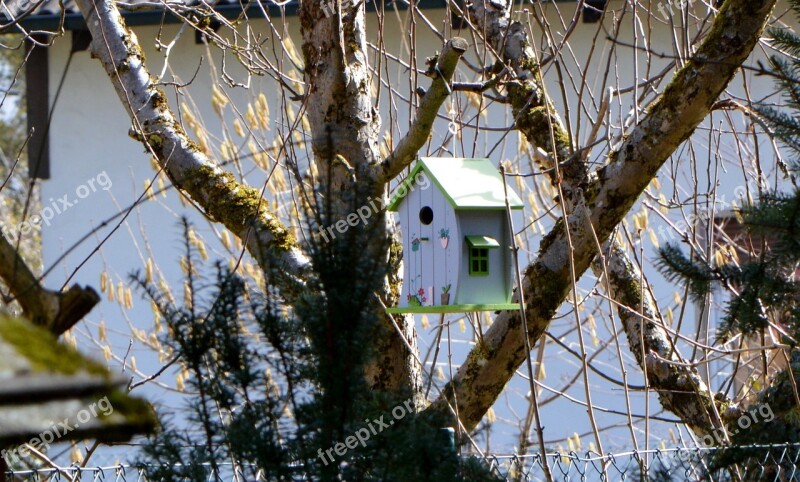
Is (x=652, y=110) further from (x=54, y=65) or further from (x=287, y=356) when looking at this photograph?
(x=54, y=65)

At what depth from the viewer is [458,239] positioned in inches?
103

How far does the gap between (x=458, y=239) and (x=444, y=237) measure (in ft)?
0.23

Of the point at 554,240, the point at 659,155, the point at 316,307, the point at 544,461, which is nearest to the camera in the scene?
the point at 316,307

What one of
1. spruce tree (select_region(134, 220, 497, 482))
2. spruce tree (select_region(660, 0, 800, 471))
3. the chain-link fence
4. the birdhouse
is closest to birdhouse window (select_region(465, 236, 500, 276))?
the birdhouse

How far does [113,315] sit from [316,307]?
226 inches

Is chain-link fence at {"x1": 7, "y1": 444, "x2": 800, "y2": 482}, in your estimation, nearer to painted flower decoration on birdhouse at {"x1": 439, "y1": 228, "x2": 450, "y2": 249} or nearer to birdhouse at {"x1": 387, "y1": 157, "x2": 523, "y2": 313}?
birdhouse at {"x1": 387, "y1": 157, "x2": 523, "y2": 313}

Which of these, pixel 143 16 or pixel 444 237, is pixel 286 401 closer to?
pixel 444 237

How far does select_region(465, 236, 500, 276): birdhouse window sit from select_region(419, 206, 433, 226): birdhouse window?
18 cm

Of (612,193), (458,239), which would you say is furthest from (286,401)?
(612,193)

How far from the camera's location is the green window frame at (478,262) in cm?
266

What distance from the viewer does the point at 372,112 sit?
304 centimetres

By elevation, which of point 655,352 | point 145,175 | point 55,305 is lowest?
point 55,305

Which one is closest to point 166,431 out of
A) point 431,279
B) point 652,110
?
point 431,279

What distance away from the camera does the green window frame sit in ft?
8.72
